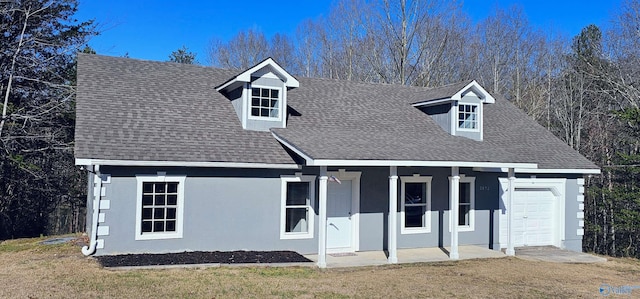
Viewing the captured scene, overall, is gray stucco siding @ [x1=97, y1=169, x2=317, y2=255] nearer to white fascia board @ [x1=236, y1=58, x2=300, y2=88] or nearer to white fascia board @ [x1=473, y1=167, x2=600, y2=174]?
white fascia board @ [x1=236, y1=58, x2=300, y2=88]

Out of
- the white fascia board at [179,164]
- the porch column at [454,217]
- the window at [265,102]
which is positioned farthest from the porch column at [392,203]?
the window at [265,102]

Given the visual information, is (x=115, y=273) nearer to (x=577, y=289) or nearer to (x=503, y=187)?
(x=577, y=289)

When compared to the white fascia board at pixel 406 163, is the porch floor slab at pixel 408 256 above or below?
below

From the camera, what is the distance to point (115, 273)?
1027cm

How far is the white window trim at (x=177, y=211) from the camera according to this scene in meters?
12.2

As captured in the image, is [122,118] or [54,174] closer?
[122,118]

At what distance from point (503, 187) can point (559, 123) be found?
19703 mm

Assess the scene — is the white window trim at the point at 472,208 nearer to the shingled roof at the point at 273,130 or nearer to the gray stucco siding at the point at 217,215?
the shingled roof at the point at 273,130

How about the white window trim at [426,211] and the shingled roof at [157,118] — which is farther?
the white window trim at [426,211]

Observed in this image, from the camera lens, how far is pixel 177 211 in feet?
41.4

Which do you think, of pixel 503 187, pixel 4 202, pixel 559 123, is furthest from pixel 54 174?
pixel 559 123

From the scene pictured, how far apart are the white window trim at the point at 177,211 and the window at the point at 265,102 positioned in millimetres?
3369

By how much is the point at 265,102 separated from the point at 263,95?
21 cm

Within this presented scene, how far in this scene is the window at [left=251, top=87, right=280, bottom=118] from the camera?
1499cm
